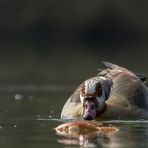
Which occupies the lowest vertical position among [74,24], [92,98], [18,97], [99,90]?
[92,98]

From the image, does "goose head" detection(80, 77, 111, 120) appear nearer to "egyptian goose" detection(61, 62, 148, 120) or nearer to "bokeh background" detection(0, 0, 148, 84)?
"egyptian goose" detection(61, 62, 148, 120)

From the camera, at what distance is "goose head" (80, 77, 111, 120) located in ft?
52.6

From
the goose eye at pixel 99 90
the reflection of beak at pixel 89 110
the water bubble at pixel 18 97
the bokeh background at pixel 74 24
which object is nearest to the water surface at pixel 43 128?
the water bubble at pixel 18 97

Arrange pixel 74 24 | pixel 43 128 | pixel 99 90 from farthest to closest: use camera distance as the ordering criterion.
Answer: pixel 74 24 < pixel 99 90 < pixel 43 128

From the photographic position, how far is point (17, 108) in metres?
18.6

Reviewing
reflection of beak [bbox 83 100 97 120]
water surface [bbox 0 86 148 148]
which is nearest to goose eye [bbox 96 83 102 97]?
reflection of beak [bbox 83 100 97 120]

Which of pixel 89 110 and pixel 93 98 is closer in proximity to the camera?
pixel 89 110

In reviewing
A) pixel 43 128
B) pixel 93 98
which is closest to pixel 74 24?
pixel 93 98

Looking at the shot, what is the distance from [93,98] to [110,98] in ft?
3.35

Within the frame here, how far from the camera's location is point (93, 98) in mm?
16203

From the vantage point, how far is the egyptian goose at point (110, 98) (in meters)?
16.2

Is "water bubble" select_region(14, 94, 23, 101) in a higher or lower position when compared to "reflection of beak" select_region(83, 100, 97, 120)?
higher

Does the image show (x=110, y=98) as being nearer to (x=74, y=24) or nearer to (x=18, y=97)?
(x=18, y=97)

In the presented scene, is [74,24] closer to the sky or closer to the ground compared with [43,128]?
closer to the sky
